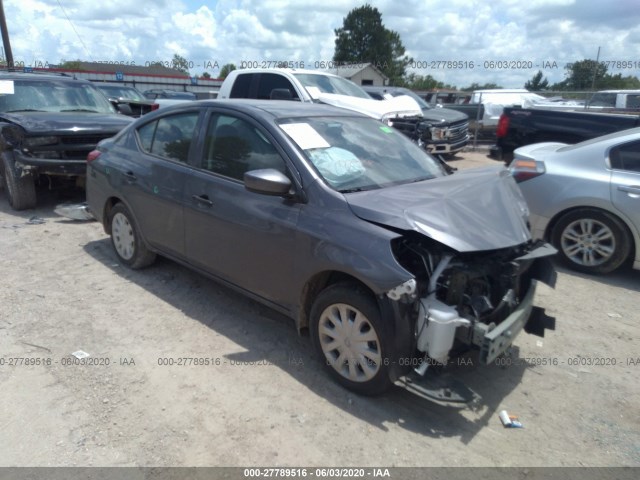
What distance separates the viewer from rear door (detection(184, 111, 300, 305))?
352 cm

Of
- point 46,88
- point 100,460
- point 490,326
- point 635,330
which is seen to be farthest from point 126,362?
point 46,88

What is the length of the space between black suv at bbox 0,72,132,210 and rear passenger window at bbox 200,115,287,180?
3924 mm

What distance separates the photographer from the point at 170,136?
4566 mm

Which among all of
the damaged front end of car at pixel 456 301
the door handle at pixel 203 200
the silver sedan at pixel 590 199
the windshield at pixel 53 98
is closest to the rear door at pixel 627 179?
the silver sedan at pixel 590 199

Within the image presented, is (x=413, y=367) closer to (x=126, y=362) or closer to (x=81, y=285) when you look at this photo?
(x=126, y=362)

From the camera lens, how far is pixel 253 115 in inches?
151

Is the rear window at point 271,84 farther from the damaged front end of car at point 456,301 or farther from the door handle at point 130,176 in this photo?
the damaged front end of car at point 456,301

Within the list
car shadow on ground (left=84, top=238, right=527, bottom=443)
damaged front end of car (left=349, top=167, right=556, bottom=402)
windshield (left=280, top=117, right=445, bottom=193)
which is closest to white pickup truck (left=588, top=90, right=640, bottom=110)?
windshield (left=280, top=117, right=445, bottom=193)

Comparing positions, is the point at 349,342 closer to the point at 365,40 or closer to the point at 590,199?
the point at 590,199

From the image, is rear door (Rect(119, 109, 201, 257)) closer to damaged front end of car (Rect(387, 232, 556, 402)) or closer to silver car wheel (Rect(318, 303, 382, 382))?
silver car wheel (Rect(318, 303, 382, 382))

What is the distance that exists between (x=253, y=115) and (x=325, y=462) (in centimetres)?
250

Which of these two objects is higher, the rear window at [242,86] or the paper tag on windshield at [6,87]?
the rear window at [242,86]

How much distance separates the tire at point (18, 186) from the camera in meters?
7.23

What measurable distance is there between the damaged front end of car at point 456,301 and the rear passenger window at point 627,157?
104 inches
